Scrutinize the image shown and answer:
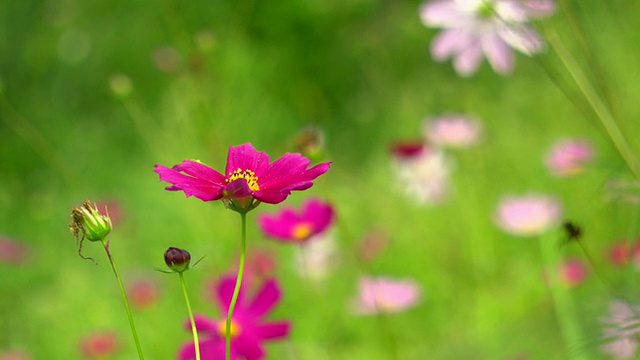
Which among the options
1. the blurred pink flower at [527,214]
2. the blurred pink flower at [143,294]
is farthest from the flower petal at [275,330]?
the blurred pink flower at [143,294]

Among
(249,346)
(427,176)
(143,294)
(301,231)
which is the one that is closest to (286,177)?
(249,346)

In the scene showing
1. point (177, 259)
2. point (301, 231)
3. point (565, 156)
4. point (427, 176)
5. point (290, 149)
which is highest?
point (427, 176)

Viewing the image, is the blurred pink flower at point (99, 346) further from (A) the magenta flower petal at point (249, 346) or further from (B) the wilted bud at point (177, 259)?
(B) the wilted bud at point (177, 259)

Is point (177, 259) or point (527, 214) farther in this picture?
point (527, 214)

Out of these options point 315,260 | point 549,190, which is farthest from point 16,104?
point 549,190

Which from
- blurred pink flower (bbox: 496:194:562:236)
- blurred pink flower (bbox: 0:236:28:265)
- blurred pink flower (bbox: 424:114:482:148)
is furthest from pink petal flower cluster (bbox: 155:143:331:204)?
blurred pink flower (bbox: 0:236:28:265)

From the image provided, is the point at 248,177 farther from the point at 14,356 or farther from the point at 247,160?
the point at 14,356

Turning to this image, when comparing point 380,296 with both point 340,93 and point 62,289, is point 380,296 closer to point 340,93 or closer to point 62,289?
point 62,289

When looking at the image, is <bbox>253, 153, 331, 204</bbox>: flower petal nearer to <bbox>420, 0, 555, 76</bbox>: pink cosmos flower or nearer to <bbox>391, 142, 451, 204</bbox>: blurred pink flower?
<bbox>420, 0, 555, 76</bbox>: pink cosmos flower
